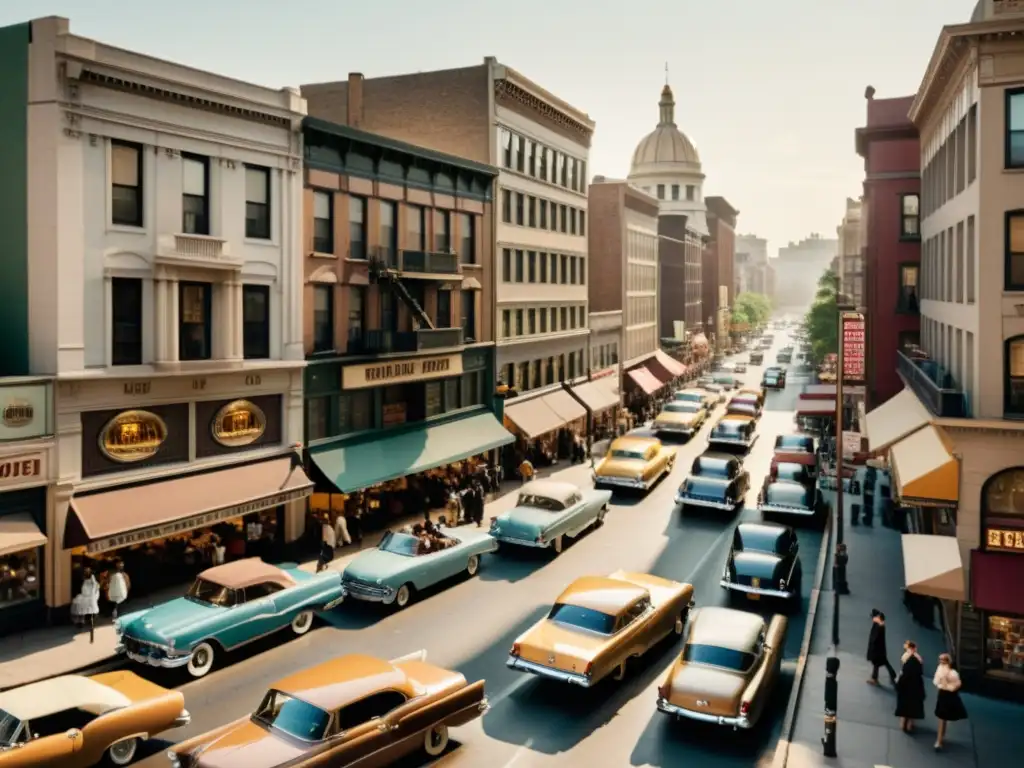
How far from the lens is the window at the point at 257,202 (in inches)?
968

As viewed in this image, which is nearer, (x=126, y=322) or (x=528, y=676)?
(x=528, y=676)

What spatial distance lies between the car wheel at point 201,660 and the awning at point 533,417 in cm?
2245

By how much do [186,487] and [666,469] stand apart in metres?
22.6

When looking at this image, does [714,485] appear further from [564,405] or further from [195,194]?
[195,194]

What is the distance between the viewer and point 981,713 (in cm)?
1633

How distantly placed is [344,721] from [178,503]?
11269mm

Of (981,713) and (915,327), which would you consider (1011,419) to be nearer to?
(981,713)

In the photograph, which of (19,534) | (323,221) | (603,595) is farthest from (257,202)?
(603,595)

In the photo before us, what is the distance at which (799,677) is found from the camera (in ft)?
55.7

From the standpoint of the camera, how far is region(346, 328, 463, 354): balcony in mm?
29031

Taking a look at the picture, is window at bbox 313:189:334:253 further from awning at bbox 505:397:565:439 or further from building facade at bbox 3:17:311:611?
awning at bbox 505:397:565:439

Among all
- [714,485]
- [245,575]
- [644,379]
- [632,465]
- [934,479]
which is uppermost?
[644,379]

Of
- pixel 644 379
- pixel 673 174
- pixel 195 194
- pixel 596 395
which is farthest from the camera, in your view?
pixel 673 174

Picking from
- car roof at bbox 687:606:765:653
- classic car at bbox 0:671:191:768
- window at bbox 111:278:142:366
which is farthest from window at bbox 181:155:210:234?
car roof at bbox 687:606:765:653
